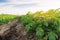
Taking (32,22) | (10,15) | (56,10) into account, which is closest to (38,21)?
(32,22)

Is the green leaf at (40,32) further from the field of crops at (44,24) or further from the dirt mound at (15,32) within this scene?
the dirt mound at (15,32)

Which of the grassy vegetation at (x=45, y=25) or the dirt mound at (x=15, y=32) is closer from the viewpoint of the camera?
the grassy vegetation at (x=45, y=25)

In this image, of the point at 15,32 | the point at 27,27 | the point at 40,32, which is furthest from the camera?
the point at 15,32

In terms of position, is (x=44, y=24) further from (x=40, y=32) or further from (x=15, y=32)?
(x=15, y=32)

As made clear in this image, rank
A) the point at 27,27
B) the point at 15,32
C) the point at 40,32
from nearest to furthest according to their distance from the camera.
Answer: the point at 40,32 < the point at 27,27 < the point at 15,32

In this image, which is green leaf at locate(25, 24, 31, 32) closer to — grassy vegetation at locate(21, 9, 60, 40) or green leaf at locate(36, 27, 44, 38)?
grassy vegetation at locate(21, 9, 60, 40)

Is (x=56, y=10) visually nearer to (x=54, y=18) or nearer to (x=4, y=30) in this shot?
(x=54, y=18)

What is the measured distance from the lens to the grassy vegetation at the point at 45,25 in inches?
140

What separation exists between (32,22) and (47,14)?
0.27 meters

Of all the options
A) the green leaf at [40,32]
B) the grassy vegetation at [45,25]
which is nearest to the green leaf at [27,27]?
the grassy vegetation at [45,25]

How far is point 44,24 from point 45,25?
0.02 m

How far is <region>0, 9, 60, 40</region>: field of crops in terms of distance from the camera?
356cm

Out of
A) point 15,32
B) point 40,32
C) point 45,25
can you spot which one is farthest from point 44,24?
point 15,32

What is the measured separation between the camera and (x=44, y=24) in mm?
3627
